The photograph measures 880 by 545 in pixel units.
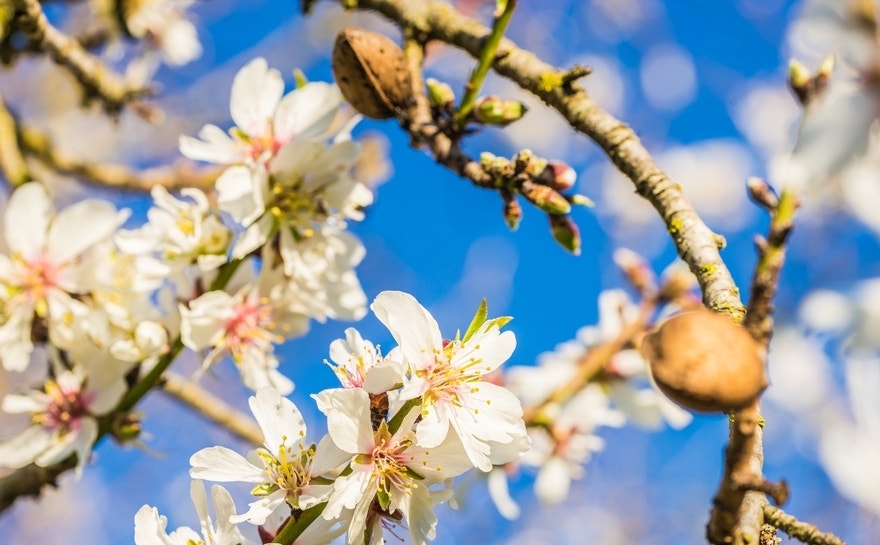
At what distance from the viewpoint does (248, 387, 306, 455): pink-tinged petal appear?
100 centimetres

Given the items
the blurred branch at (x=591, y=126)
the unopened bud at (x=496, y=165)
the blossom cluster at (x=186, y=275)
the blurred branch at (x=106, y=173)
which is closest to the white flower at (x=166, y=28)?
the blurred branch at (x=106, y=173)


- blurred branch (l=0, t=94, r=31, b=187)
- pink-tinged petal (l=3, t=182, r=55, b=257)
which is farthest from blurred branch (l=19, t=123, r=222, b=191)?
pink-tinged petal (l=3, t=182, r=55, b=257)

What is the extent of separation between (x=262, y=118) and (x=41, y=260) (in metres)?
0.47

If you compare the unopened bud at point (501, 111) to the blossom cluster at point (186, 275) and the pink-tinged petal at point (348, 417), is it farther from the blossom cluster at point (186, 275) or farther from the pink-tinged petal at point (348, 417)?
the pink-tinged petal at point (348, 417)

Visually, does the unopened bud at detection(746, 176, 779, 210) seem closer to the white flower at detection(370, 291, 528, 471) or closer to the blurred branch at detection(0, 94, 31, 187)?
the white flower at detection(370, 291, 528, 471)

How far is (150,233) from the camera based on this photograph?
137 centimetres

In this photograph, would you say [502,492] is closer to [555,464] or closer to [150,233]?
[555,464]

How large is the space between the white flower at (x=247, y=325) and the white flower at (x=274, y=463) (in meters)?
0.33

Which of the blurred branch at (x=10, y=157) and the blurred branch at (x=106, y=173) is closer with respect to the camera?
the blurred branch at (x=10, y=157)

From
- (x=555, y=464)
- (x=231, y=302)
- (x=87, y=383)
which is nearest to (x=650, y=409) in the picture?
(x=555, y=464)

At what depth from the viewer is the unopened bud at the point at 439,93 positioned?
4.29 ft

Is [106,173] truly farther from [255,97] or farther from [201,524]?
[201,524]

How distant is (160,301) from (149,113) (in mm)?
1160

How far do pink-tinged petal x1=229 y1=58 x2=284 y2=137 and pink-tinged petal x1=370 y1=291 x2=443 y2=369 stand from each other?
1.76 feet
